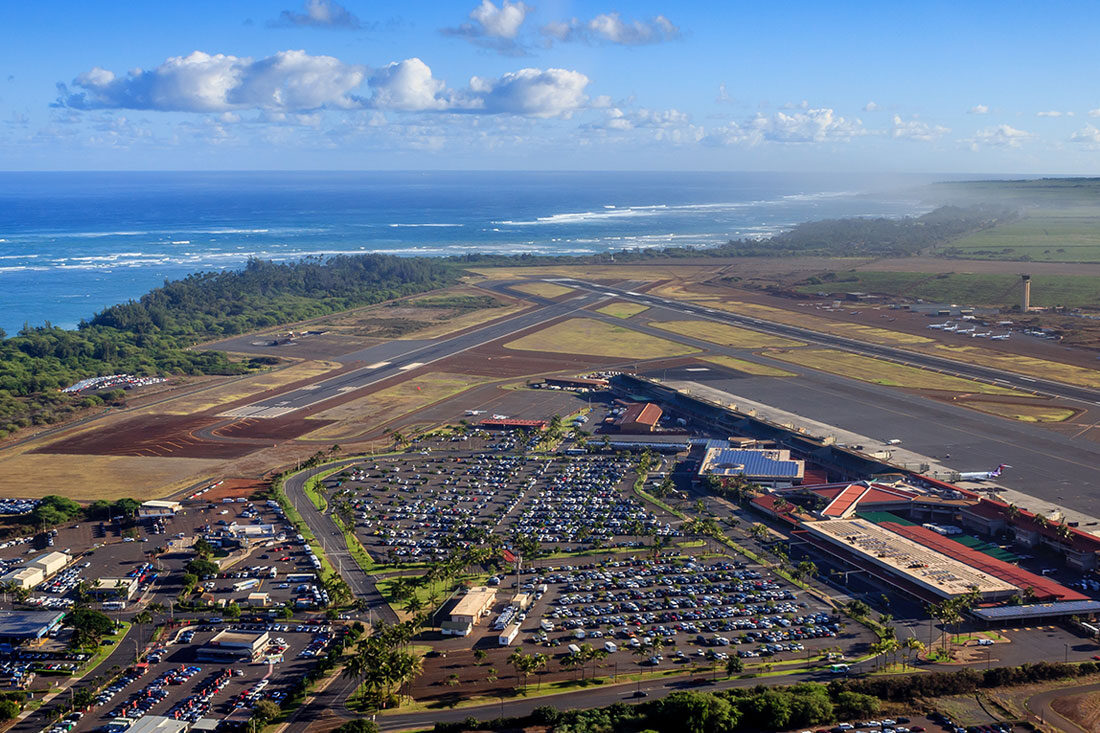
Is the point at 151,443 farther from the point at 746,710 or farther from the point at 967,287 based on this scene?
the point at 967,287

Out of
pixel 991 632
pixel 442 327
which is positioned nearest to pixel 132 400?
pixel 442 327

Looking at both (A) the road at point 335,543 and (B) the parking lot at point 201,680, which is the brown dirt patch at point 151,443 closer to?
(A) the road at point 335,543

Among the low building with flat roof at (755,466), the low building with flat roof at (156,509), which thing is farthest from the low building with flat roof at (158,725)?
the low building with flat roof at (755,466)

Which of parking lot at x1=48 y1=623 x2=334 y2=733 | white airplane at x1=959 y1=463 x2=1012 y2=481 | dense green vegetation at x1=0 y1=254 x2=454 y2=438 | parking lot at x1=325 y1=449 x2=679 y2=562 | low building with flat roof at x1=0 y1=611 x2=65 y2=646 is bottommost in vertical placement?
white airplane at x1=959 y1=463 x2=1012 y2=481

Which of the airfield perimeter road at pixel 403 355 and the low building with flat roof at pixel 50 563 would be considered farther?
the airfield perimeter road at pixel 403 355

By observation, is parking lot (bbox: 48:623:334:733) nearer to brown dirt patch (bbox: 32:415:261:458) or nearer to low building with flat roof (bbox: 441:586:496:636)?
low building with flat roof (bbox: 441:586:496:636)

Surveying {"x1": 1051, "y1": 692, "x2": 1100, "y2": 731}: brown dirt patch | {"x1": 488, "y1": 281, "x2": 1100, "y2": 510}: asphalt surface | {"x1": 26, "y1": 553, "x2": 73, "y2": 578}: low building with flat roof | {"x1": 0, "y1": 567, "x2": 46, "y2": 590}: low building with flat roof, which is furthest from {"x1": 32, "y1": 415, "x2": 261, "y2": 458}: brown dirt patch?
{"x1": 1051, "y1": 692, "x2": 1100, "y2": 731}: brown dirt patch
